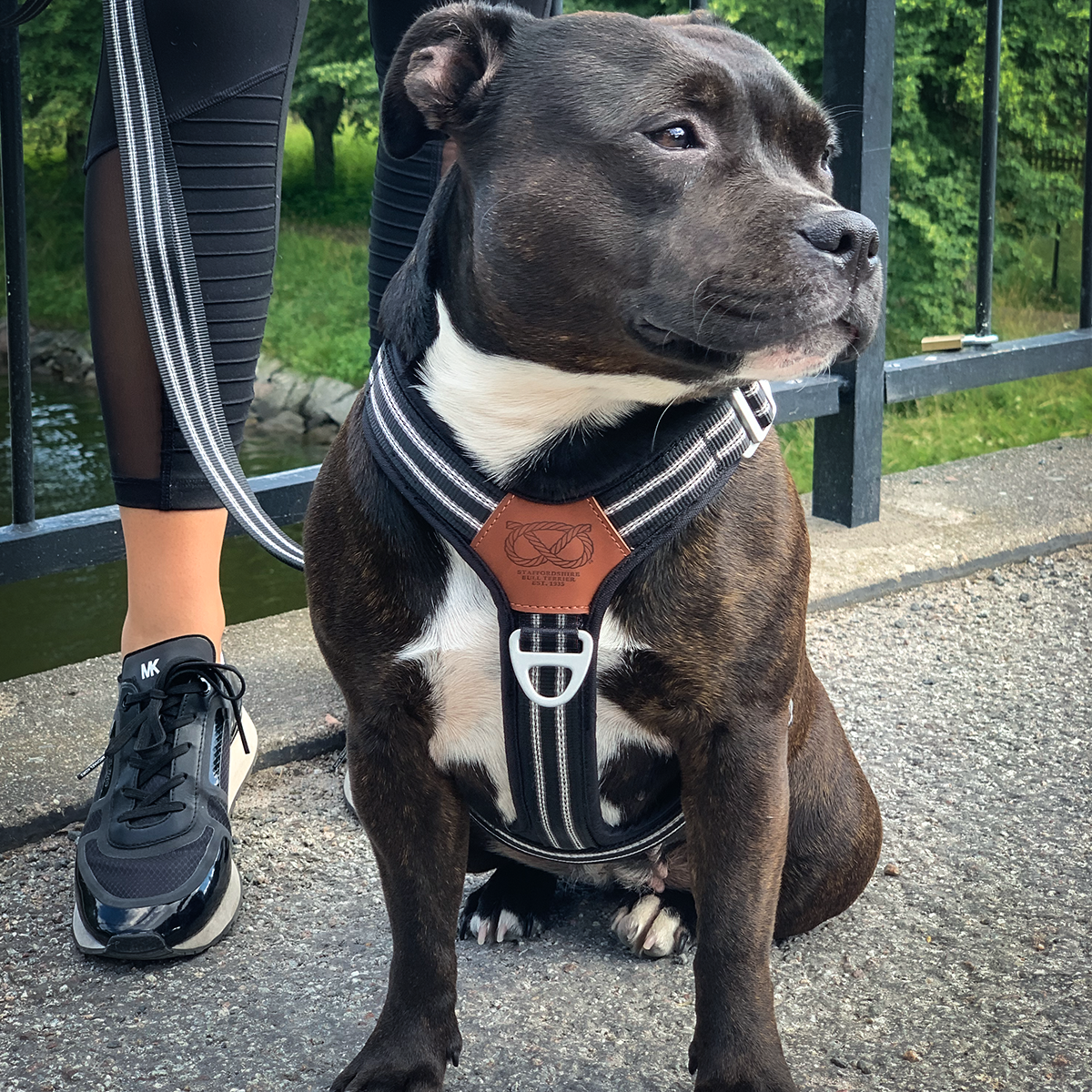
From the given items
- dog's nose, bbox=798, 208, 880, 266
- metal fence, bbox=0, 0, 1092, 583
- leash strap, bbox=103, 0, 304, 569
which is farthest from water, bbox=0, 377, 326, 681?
dog's nose, bbox=798, 208, 880, 266

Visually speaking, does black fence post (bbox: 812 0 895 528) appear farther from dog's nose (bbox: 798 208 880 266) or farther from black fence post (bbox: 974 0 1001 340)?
dog's nose (bbox: 798 208 880 266)

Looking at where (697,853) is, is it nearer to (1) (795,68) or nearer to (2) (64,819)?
(2) (64,819)

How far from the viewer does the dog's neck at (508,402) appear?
1571 mm

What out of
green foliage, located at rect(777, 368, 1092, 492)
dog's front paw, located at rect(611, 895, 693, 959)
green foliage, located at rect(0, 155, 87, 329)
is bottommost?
green foliage, located at rect(0, 155, 87, 329)

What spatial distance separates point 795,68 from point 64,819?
294 inches

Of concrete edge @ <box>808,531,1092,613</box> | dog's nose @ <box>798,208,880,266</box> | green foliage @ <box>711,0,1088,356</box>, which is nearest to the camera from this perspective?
dog's nose @ <box>798,208,880,266</box>

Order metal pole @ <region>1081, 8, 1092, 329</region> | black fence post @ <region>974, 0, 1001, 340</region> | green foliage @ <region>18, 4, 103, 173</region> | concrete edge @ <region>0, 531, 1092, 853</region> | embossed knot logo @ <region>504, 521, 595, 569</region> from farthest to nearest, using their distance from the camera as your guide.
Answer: green foliage @ <region>18, 4, 103, 173</region> < metal pole @ <region>1081, 8, 1092, 329</region> < black fence post @ <region>974, 0, 1001, 340</region> < concrete edge @ <region>0, 531, 1092, 853</region> < embossed knot logo @ <region>504, 521, 595, 569</region>

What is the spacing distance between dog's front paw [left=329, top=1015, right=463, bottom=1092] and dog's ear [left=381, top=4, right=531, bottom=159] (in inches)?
42.8

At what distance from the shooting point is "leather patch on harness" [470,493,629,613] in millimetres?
1537

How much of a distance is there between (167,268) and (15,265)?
67 centimetres

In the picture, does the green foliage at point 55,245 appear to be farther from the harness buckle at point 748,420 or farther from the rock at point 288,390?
the harness buckle at point 748,420

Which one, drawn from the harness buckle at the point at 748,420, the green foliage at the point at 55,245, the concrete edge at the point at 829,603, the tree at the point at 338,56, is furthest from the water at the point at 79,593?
the tree at the point at 338,56

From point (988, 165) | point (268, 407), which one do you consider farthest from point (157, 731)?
point (268, 407)

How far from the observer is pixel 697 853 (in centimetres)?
160
